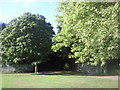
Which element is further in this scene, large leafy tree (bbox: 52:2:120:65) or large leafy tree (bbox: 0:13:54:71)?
large leafy tree (bbox: 0:13:54:71)

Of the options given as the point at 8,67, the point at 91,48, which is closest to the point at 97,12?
the point at 91,48

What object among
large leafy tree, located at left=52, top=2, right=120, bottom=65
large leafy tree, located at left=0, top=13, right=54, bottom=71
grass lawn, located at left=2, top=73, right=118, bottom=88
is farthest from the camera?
large leafy tree, located at left=0, top=13, right=54, bottom=71

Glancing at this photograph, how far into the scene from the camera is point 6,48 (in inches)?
604

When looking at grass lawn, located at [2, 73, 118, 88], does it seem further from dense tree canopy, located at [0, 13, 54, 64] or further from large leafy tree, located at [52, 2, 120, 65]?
dense tree canopy, located at [0, 13, 54, 64]

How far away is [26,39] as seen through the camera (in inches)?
569

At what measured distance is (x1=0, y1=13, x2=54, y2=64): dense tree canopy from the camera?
569 inches

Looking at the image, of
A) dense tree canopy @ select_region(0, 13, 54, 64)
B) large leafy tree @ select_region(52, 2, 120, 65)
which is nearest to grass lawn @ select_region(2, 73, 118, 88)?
large leafy tree @ select_region(52, 2, 120, 65)

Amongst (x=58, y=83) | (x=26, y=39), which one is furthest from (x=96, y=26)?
(x=26, y=39)

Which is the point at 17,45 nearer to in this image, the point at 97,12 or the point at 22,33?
the point at 22,33

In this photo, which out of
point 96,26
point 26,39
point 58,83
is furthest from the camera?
point 26,39

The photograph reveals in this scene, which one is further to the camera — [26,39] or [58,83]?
[26,39]

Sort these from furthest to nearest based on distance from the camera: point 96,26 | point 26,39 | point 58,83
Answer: point 26,39 < point 58,83 < point 96,26

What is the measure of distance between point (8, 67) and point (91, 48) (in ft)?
42.2

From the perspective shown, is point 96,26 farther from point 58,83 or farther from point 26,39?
point 26,39
